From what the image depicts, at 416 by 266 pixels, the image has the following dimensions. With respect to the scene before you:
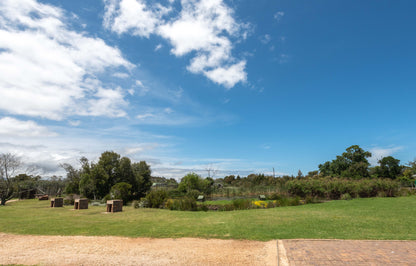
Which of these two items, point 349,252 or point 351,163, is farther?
point 351,163

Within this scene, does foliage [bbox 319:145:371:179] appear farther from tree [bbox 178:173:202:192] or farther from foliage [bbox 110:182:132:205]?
foliage [bbox 110:182:132:205]

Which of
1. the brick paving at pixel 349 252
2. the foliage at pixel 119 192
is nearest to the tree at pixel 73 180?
the foliage at pixel 119 192

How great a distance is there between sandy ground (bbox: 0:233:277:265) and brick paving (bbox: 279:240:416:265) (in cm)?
54

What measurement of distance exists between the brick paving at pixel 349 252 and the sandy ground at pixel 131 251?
54cm

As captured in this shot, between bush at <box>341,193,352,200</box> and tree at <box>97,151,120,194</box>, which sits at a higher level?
tree at <box>97,151,120,194</box>

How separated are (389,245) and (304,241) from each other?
1.91m

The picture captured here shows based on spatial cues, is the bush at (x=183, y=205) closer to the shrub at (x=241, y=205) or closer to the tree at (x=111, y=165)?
the shrub at (x=241, y=205)

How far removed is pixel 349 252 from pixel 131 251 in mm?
5016

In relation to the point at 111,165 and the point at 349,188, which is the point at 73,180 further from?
the point at 349,188

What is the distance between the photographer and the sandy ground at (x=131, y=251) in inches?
191

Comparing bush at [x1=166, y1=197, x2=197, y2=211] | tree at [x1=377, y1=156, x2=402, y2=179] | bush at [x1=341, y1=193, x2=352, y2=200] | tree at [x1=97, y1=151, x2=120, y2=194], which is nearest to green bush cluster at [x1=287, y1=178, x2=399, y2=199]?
bush at [x1=341, y1=193, x2=352, y2=200]

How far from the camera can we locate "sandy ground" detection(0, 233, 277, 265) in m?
4.86

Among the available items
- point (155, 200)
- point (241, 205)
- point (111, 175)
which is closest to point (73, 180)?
point (111, 175)

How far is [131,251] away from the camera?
18.2ft
